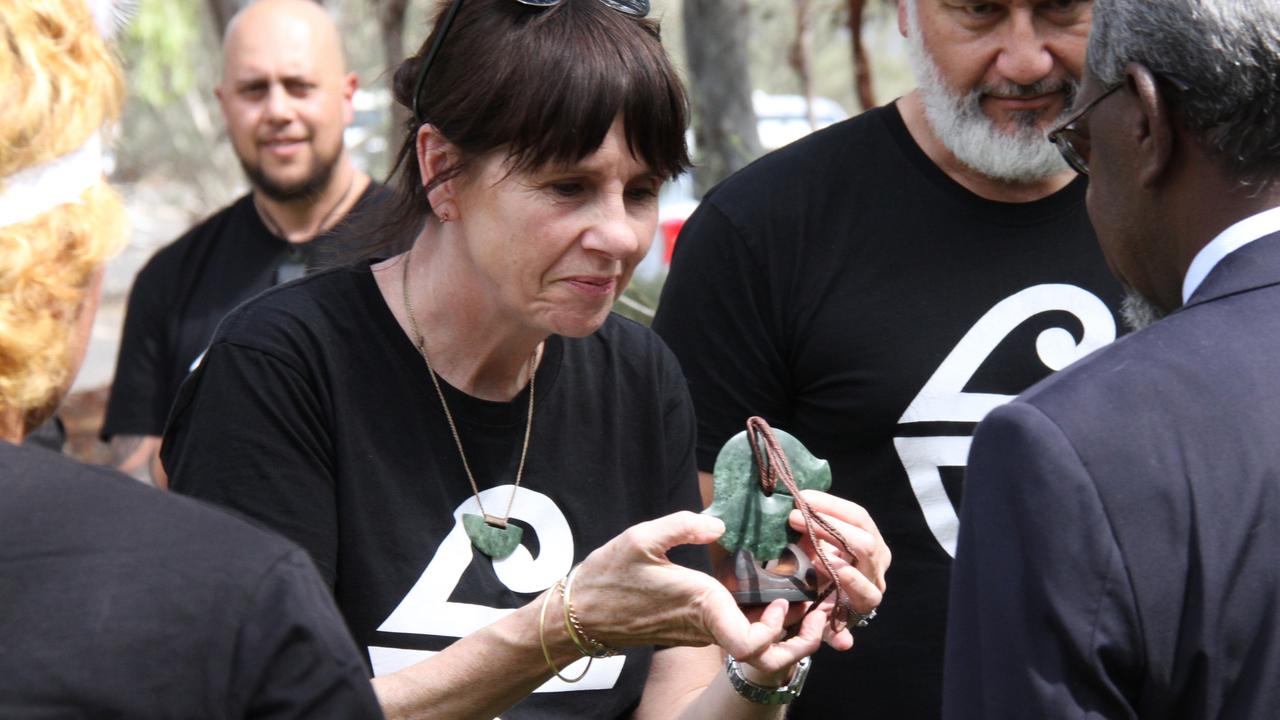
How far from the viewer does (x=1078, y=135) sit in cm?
203

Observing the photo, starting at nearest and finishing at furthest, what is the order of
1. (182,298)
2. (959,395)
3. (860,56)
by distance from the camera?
(959,395) → (182,298) → (860,56)

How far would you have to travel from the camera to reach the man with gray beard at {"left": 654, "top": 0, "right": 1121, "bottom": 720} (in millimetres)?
2783

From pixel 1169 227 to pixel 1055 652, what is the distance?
575 mm

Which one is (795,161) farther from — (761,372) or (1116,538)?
(1116,538)

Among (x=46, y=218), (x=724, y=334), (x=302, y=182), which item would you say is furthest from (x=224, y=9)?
(x=46, y=218)

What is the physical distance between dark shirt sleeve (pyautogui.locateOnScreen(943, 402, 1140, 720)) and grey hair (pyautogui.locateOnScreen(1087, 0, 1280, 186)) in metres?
0.42

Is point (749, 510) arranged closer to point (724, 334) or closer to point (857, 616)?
point (857, 616)

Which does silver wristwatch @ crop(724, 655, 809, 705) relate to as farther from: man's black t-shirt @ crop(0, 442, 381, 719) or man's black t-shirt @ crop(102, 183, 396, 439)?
man's black t-shirt @ crop(102, 183, 396, 439)

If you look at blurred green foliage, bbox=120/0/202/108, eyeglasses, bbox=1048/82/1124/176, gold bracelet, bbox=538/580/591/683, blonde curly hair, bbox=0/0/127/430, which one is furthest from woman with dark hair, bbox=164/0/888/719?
blurred green foliage, bbox=120/0/202/108

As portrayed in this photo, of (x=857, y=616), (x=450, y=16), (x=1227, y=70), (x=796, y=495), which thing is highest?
(x=450, y=16)

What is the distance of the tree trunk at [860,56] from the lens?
5.05 metres

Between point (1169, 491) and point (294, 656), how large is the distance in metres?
0.93

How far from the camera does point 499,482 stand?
2.36 metres

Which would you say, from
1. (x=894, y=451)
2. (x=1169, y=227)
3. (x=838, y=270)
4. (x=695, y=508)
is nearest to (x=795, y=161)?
(x=838, y=270)
